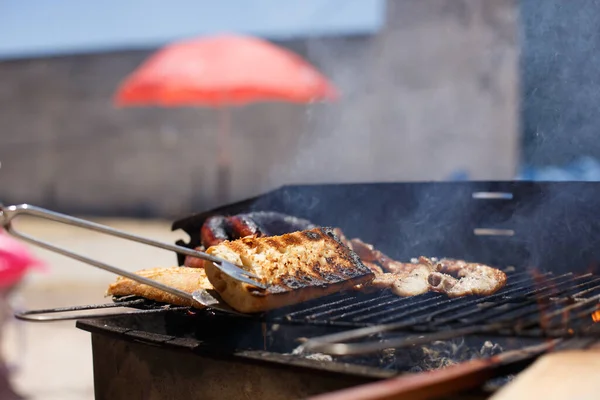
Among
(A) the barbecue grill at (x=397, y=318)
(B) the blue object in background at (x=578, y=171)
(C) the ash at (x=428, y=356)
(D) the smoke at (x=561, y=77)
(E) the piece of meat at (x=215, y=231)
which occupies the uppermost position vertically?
(D) the smoke at (x=561, y=77)

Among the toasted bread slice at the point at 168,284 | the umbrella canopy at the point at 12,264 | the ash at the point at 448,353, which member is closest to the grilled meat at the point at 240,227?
the toasted bread slice at the point at 168,284

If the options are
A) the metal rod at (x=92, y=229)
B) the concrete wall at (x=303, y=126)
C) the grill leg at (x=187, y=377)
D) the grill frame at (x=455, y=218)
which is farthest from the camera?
the concrete wall at (x=303, y=126)

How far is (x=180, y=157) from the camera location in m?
17.0

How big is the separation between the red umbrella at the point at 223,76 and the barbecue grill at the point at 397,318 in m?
7.98

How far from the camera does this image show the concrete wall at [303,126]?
9.13 metres

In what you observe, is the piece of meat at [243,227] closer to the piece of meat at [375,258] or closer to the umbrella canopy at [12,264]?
the piece of meat at [375,258]

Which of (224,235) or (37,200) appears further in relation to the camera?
(37,200)

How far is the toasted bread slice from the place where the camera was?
8.31 feet

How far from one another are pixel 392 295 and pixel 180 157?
14907 millimetres

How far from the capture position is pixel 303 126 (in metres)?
15.7

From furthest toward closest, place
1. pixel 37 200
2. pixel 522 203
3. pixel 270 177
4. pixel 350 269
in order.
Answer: pixel 37 200 < pixel 270 177 < pixel 522 203 < pixel 350 269

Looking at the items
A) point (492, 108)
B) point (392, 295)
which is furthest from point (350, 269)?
point (492, 108)

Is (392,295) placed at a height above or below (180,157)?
below

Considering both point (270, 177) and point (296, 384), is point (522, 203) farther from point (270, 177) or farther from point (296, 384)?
point (270, 177)
